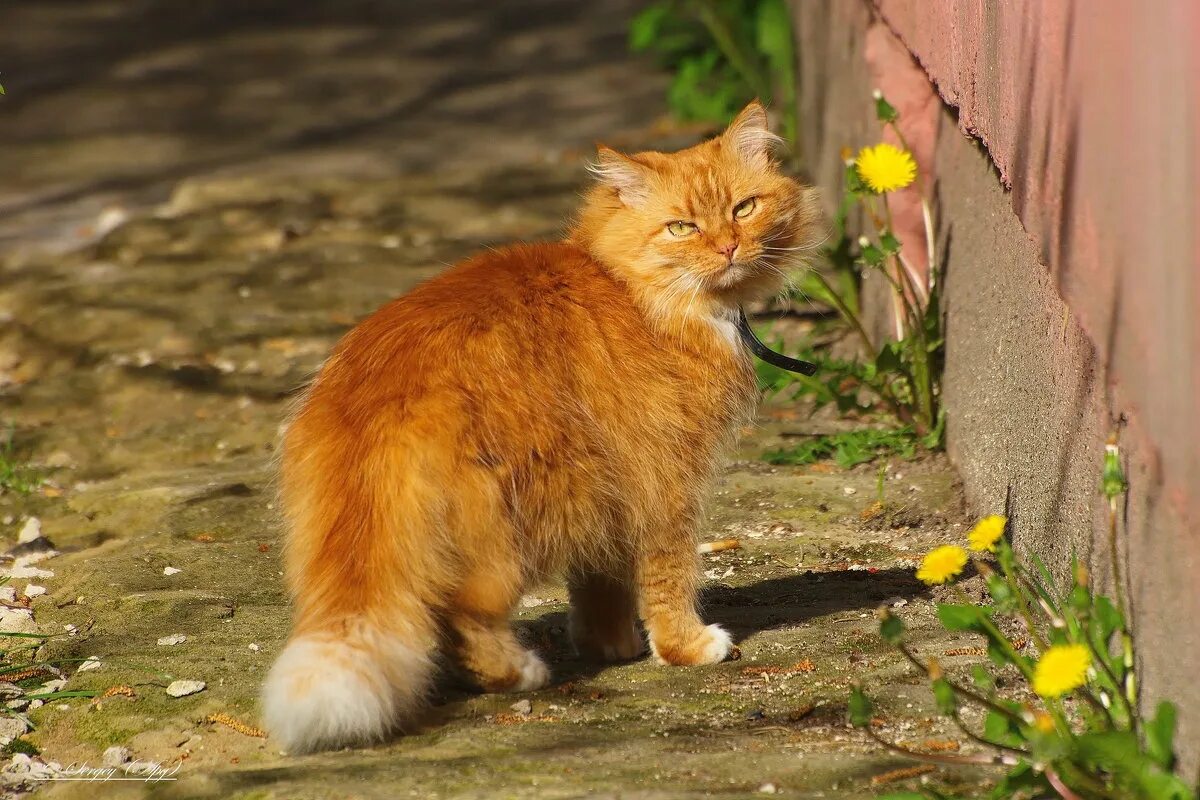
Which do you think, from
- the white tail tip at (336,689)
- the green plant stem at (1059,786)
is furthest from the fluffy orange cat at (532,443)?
the green plant stem at (1059,786)

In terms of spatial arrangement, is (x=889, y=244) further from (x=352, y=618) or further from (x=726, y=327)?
(x=352, y=618)

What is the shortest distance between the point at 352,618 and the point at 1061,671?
50.3 inches

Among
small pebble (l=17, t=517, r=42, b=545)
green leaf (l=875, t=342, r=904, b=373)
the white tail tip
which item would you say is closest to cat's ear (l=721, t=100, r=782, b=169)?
green leaf (l=875, t=342, r=904, b=373)

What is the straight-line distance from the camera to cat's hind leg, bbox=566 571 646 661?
3488 mm

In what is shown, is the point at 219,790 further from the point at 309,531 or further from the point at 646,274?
the point at 646,274

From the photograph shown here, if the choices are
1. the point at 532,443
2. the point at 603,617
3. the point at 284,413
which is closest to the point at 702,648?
the point at 603,617

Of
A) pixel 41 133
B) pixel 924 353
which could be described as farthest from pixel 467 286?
pixel 41 133

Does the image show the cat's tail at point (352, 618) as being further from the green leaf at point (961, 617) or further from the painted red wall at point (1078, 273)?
the painted red wall at point (1078, 273)

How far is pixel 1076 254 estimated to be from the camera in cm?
292

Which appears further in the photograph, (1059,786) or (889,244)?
(889,244)

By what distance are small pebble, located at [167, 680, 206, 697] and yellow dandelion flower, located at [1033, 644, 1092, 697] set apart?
179 cm

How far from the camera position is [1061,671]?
2.28 meters

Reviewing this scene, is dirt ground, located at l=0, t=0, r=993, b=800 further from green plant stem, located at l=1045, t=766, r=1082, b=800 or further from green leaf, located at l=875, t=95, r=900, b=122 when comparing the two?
green leaf, located at l=875, t=95, r=900, b=122

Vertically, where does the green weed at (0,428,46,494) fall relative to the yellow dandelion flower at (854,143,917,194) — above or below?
below
